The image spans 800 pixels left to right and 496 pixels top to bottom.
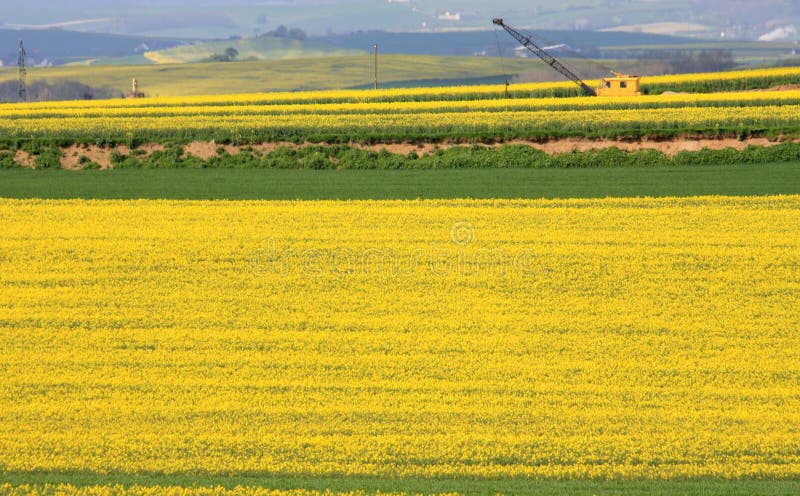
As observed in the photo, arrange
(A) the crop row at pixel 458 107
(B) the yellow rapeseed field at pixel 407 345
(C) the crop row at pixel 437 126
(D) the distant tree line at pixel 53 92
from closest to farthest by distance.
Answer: (B) the yellow rapeseed field at pixel 407 345 → (C) the crop row at pixel 437 126 → (A) the crop row at pixel 458 107 → (D) the distant tree line at pixel 53 92

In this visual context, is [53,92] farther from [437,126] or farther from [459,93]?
[437,126]

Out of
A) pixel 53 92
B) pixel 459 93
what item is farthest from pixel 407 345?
pixel 53 92

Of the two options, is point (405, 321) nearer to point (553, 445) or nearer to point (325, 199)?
point (553, 445)

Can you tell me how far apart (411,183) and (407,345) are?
16989 mm

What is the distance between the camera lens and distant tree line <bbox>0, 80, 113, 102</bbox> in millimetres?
128000

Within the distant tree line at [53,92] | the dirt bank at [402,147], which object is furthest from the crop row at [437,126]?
the distant tree line at [53,92]

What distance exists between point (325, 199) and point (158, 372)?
15.3 metres

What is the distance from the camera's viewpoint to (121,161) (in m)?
42.0

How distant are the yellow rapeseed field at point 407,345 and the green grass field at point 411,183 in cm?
392

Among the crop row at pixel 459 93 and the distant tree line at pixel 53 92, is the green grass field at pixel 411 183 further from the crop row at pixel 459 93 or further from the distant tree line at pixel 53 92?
the distant tree line at pixel 53 92

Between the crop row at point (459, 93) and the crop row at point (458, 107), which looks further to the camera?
the crop row at point (459, 93)

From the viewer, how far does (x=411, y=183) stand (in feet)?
115

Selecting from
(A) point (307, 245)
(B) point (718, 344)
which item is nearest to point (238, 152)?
(A) point (307, 245)

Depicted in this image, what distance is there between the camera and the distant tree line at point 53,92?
128 m
